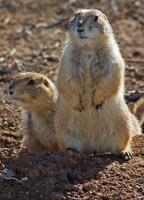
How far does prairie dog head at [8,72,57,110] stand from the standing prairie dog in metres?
0.88

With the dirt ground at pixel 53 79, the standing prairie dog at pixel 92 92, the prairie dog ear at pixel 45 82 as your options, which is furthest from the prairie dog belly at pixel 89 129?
the prairie dog ear at pixel 45 82

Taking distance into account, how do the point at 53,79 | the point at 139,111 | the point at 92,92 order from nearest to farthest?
the point at 92,92 < the point at 139,111 < the point at 53,79

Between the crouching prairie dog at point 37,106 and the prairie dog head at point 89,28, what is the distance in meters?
1.30

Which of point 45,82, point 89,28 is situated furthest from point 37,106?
point 89,28

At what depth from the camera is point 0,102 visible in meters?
8.62

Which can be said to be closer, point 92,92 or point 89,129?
point 92,92

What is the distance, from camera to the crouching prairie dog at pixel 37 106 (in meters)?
7.35

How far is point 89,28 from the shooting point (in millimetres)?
6273

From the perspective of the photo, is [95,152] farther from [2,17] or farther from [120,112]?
[2,17]

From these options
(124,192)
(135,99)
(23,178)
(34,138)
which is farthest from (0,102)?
(124,192)

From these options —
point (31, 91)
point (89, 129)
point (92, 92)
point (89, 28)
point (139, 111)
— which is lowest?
point (139, 111)

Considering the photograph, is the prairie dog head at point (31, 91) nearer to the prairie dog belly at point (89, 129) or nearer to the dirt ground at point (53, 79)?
the dirt ground at point (53, 79)

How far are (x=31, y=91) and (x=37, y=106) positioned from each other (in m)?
0.27

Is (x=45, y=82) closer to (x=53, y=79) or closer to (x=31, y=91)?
(x=31, y=91)
